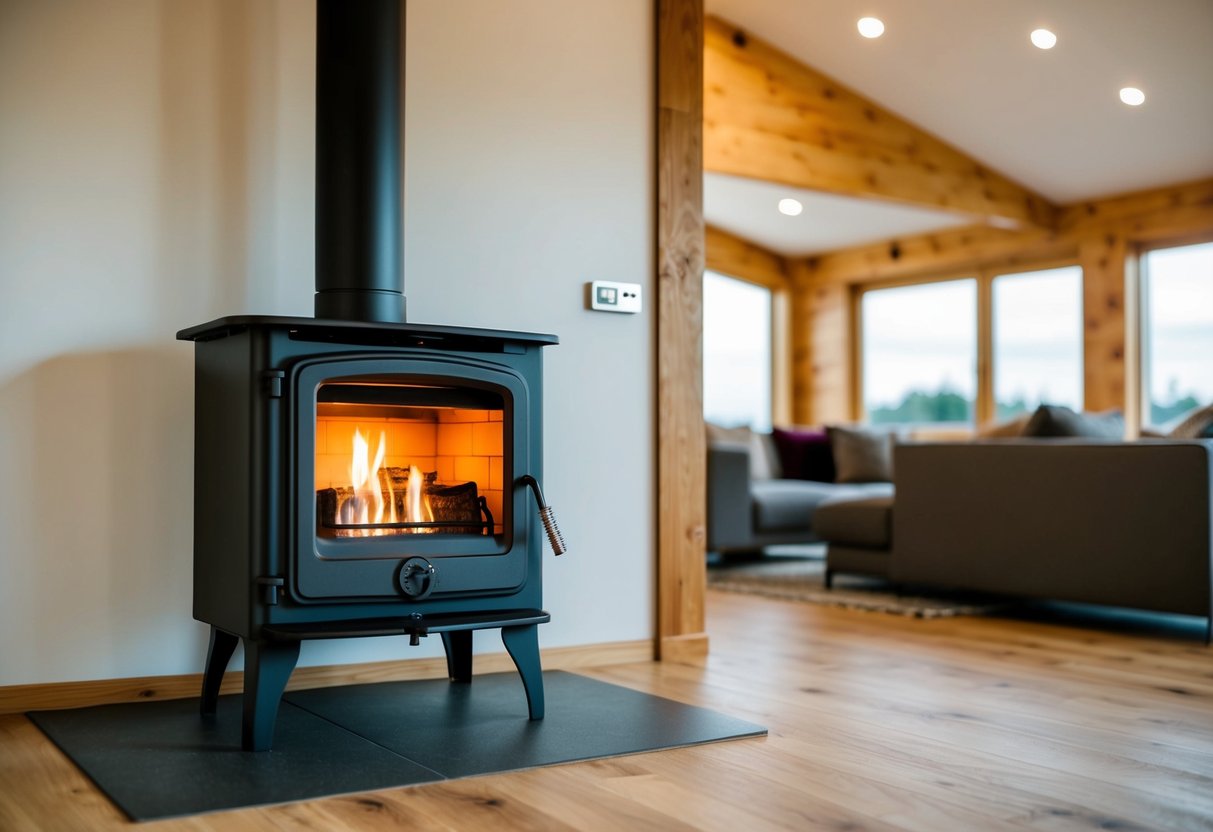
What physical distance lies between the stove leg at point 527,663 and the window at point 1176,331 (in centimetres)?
571

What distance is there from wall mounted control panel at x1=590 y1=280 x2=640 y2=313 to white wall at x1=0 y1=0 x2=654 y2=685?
4 centimetres

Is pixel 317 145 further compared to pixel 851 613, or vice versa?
pixel 851 613

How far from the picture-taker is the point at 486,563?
259cm

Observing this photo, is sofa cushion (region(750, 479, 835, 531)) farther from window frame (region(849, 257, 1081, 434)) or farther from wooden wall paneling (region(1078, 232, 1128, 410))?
wooden wall paneling (region(1078, 232, 1128, 410))

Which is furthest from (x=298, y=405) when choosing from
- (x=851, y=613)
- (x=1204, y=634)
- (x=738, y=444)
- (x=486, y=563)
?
(x=738, y=444)

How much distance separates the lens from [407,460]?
2.67m

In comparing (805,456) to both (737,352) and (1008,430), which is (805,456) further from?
(1008,430)

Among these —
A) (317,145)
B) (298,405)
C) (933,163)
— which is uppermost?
(933,163)

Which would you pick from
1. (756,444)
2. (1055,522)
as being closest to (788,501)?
(756,444)

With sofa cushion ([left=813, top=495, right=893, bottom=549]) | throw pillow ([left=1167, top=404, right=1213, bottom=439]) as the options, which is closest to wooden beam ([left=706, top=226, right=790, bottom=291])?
sofa cushion ([left=813, top=495, right=893, bottom=549])

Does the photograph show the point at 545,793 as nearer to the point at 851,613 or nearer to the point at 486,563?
the point at 486,563

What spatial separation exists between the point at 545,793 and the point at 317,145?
1503mm

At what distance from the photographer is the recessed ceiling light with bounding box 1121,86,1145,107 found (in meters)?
5.84

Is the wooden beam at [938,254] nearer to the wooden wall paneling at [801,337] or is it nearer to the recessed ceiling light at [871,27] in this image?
the wooden wall paneling at [801,337]
